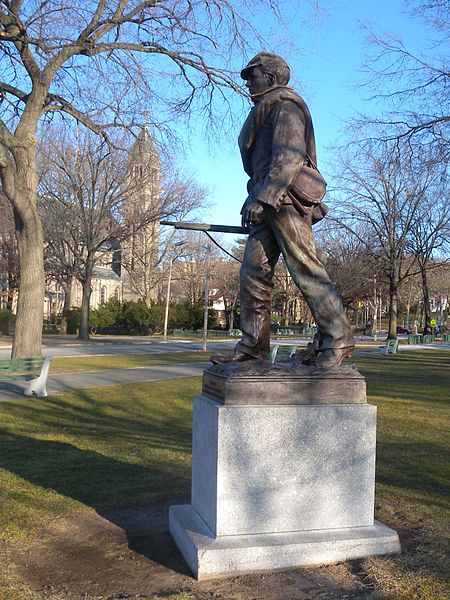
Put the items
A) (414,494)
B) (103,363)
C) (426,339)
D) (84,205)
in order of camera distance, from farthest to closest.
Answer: (426,339)
(84,205)
(103,363)
(414,494)

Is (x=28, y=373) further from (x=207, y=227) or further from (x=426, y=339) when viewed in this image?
(x=426, y=339)

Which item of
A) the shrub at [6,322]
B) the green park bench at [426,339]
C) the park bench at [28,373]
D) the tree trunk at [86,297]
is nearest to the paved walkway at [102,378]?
the park bench at [28,373]

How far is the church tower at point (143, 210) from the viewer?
64.6 ft

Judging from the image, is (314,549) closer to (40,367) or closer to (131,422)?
(131,422)

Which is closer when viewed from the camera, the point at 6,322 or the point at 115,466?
the point at 115,466

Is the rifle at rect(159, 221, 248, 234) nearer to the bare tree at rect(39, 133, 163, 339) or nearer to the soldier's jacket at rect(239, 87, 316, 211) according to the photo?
the soldier's jacket at rect(239, 87, 316, 211)

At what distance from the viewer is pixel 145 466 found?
700cm

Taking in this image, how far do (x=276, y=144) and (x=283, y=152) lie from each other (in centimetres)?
9

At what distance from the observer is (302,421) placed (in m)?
4.14

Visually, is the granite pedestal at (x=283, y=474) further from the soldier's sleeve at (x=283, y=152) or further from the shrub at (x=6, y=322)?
the shrub at (x=6, y=322)

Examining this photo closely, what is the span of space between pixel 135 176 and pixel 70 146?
13.5 ft

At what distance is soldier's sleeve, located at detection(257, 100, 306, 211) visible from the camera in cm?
436

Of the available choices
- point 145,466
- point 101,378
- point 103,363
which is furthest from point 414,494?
point 103,363

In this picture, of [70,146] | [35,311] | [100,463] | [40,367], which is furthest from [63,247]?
[100,463]
